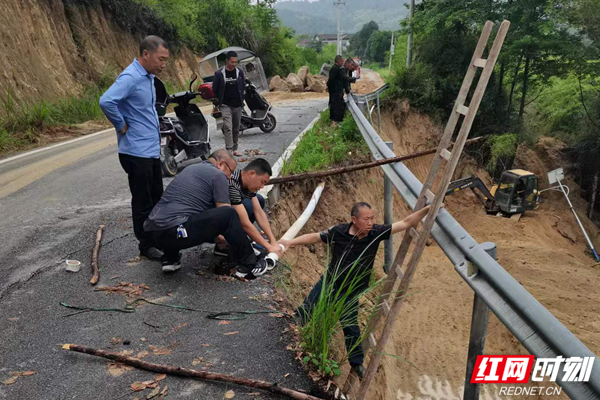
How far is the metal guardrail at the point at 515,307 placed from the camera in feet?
6.26

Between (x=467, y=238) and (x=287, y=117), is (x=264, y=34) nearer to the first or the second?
(x=287, y=117)

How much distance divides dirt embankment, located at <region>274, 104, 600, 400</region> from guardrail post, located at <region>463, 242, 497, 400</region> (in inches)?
17.2

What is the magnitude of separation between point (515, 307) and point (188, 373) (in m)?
2.12

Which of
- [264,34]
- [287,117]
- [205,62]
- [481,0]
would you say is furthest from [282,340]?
[264,34]

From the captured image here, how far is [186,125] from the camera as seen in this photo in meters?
9.34

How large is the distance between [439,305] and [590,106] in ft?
46.2

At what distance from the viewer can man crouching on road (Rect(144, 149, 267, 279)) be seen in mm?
4402

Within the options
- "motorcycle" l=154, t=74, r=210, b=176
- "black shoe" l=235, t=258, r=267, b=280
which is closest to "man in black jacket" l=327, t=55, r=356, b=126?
"motorcycle" l=154, t=74, r=210, b=176

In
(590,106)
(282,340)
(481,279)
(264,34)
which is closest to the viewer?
(481,279)

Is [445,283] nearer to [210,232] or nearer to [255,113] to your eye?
[255,113]

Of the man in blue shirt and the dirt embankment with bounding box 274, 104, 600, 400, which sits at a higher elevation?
the man in blue shirt

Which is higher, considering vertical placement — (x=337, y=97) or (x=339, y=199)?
(x=337, y=97)

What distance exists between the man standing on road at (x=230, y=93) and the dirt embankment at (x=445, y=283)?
250 centimetres

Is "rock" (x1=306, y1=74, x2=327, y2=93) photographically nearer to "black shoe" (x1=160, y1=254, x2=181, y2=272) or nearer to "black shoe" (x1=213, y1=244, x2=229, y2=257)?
"black shoe" (x1=213, y1=244, x2=229, y2=257)
